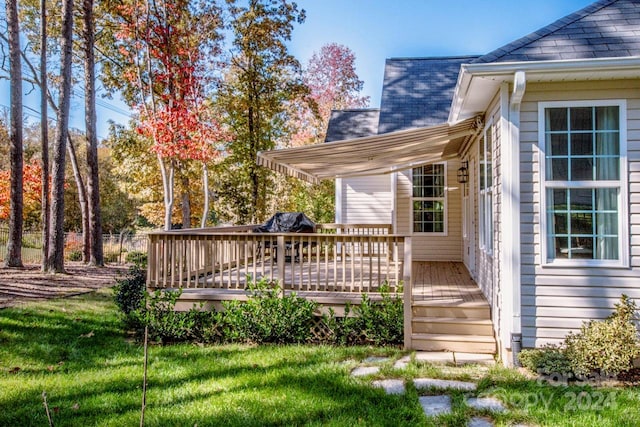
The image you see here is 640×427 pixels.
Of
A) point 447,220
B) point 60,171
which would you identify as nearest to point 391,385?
point 447,220

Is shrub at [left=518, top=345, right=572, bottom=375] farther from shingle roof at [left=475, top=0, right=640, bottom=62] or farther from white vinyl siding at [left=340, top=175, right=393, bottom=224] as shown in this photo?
white vinyl siding at [left=340, top=175, right=393, bottom=224]

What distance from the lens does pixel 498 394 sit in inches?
155

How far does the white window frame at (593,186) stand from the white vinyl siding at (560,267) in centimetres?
3

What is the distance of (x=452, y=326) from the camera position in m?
5.54

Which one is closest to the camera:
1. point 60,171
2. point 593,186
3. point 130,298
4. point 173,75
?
point 593,186

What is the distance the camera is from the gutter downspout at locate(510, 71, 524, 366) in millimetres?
4574

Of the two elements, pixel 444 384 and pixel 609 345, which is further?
pixel 444 384

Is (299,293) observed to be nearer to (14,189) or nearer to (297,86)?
(14,189)

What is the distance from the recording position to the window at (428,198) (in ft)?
33.3

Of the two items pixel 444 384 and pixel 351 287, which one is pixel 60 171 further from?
pixel 444 384

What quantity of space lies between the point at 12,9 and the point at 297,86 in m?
9.03

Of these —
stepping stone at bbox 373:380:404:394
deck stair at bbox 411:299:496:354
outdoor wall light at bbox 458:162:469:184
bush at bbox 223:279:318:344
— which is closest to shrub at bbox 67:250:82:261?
bush at bbox 223:279:318:344

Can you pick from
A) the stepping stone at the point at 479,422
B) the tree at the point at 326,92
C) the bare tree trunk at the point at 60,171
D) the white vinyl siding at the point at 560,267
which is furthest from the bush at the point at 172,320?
the tree at the point at 326,92

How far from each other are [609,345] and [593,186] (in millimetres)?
1599
